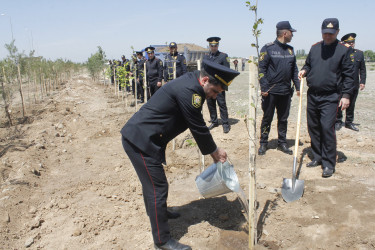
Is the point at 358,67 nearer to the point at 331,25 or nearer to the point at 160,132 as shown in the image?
the point at 331,25

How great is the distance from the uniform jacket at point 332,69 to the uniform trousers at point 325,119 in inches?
4.5

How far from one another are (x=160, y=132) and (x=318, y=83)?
8.47ft

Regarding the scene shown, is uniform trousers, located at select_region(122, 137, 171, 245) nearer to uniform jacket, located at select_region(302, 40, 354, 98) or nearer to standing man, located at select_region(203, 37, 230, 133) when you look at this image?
uniform jacket, located at select_region(302, 40, 354, 98)

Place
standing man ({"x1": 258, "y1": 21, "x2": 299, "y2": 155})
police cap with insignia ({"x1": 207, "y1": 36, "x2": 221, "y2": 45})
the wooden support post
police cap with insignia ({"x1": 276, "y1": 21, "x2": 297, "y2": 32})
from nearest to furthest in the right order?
the wooden support post → police cap with insignia ({"x1": 276, "y1": 21, "x2": 297, "y2": 32}) → standing man ({"x1": 258, "y1": 21, "x2": 299, "y2": 155}) → police cap with insignia ({"x1": 207, "y1": 36, "x2": 221, "y2": 45})

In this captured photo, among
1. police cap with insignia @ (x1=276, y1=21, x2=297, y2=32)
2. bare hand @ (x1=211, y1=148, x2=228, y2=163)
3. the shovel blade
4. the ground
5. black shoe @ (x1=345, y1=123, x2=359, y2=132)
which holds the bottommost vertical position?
the ground

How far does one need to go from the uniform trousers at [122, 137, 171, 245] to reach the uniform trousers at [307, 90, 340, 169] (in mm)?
2572

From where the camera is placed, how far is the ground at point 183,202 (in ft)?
9.53

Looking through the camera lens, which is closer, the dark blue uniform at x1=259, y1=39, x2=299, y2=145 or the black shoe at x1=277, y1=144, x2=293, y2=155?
the dark blue uniform at x1=259, y1=39, x2=299, y2=145

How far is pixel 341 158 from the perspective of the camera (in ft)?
14.7

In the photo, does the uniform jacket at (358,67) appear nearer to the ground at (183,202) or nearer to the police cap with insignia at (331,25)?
the ground at (183,202)

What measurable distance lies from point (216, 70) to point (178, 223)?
1.81 metres

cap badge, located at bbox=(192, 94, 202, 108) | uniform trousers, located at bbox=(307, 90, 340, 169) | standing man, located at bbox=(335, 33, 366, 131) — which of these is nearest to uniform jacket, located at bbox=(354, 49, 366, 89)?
standing man, located at bbox=(335, 33, 366, 131)

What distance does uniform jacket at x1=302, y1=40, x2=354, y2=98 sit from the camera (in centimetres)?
387

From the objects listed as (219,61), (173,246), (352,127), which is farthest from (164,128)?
(352,127)
